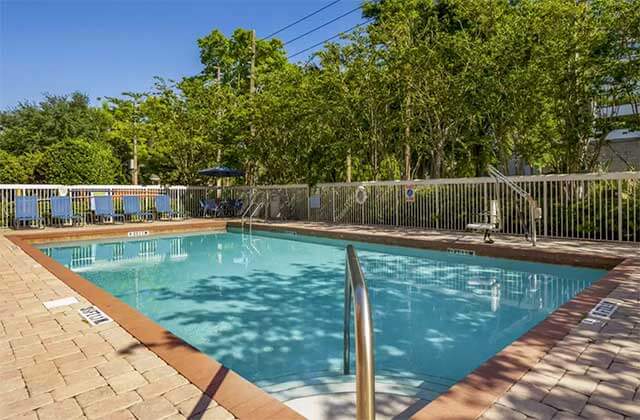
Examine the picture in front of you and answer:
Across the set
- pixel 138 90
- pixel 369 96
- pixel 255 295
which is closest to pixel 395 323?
pixel 255 295

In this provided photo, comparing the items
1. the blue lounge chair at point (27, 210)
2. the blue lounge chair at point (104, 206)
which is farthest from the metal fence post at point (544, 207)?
the blue lounge chair at point (27, 210)

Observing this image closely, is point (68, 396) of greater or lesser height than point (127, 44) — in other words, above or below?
below

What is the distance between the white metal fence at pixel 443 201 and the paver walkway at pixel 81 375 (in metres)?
8.18

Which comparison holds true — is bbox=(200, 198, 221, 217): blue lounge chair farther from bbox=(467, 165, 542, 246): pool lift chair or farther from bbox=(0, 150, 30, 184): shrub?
bbox=(0, 150, 30, 184): shrub

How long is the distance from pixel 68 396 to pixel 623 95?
10671 millimetres

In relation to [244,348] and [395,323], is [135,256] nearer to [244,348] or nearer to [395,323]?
[244,348]

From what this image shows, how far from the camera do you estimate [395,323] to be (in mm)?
4395

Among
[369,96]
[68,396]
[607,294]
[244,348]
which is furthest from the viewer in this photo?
[369,96]

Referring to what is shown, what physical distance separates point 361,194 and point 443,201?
260 cm

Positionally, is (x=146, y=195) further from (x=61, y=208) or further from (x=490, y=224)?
(x=490, y=224)

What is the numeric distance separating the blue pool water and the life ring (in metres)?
2.80

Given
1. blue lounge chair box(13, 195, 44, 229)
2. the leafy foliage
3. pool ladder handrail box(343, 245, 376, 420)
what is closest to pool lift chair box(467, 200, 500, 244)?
the leafy foliage

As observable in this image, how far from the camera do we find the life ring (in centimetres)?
1171

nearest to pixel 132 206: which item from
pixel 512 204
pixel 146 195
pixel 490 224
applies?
pixel 146 195
